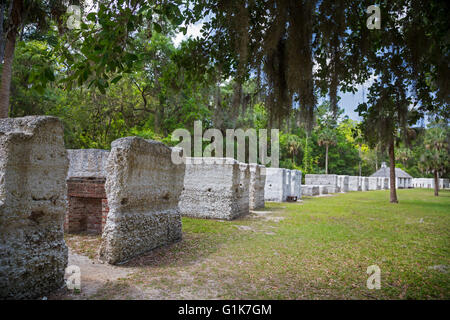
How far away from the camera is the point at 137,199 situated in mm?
5438

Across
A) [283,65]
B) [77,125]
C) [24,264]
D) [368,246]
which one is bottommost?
[368,246]

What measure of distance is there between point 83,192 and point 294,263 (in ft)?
17.4

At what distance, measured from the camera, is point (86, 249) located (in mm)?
5941

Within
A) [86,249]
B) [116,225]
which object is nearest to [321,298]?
[116,225]

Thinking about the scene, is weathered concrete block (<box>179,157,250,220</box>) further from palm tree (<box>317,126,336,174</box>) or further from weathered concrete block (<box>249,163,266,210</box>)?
palm tree (<box>317,126,336,174</box>)

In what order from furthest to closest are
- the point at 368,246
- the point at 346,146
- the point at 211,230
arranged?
1. the point at 346,146
2. the point at 211,230
3. the point at 368,246

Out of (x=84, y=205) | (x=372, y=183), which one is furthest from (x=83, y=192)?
(x=372, y=183)

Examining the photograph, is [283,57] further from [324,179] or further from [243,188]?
[324,179]

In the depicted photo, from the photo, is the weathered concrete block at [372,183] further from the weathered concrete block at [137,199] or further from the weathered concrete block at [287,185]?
the weathered concrete block at [137,199]

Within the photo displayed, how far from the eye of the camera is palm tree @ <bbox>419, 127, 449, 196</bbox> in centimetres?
2836

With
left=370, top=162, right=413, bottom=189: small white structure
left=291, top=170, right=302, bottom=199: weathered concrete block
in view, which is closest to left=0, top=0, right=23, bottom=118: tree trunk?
left=291, top=170, right=302, bottom=199: weathered concrete block

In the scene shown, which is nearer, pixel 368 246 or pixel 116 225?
pixel 116 225
